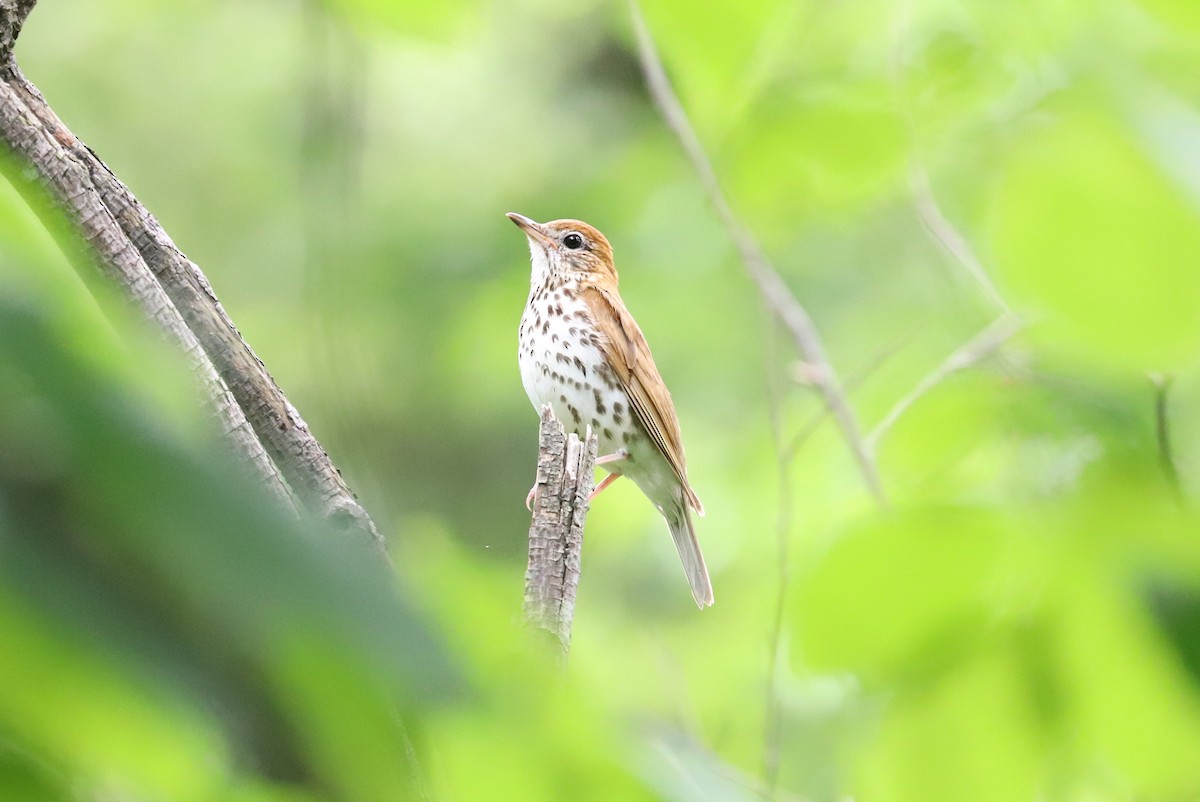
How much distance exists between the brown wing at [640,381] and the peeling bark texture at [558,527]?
4.97ft

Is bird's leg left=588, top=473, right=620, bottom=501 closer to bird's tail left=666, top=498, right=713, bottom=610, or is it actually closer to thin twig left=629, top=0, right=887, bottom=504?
bird's tail left=666, top=498, right=713, bottom=610

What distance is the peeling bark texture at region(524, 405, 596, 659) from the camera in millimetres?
2098

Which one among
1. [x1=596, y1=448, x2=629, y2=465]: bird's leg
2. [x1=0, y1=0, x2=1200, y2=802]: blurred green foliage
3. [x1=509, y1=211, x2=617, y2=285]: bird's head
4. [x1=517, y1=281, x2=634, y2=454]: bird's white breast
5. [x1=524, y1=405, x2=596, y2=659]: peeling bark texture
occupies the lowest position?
[x1=0, y1=0, x2=1200, y2=802]: blurred green foliage

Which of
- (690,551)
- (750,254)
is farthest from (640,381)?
(750,254)

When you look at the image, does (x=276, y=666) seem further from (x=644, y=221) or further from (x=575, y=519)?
(x=644, y=221)

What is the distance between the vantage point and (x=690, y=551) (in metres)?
4.09

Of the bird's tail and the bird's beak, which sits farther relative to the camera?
the bird's beak

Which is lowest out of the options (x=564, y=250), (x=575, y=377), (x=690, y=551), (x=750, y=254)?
(x=750, y=254)

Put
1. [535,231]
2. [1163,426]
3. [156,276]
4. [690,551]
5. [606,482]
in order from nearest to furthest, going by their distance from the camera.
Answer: [1163,426]
[156,276]
[606,482]
[690,551]
[535,231]

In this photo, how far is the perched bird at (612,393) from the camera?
395cm

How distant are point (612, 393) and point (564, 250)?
772 mm

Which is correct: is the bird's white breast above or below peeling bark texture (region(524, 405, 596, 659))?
above

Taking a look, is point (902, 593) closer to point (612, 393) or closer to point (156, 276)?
point (156, 276)

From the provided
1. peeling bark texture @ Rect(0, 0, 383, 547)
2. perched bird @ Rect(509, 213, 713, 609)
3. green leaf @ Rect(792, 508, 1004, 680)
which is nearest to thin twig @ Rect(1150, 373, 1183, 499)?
green leaf @ Rect(792, 508, 1004, 680)
